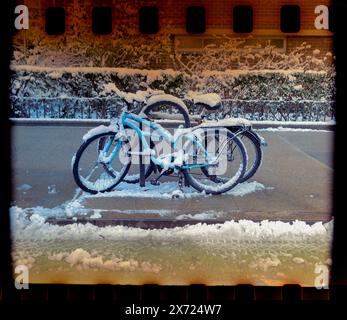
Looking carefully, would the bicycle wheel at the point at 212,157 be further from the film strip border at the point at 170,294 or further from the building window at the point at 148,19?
the film strip border at the point at 170,294

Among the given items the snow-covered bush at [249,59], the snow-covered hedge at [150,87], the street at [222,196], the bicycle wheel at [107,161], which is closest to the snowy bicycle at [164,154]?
the bicycle wheel at [107,161]

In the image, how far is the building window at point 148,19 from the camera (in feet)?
18.4

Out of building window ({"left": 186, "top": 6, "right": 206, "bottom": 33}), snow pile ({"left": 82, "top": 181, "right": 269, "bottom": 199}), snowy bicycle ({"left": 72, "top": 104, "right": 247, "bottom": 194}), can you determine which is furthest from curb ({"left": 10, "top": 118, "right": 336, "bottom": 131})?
building window ({"left": 186, "top": 6, "right": 206, "bottom": 33})

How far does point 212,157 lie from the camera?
23.1 ft

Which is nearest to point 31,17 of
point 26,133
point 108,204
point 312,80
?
point 108,204

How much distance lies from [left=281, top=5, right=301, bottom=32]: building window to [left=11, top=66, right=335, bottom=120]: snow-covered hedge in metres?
7.15

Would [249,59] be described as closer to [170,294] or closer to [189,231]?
[189,231]

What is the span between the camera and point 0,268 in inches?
207

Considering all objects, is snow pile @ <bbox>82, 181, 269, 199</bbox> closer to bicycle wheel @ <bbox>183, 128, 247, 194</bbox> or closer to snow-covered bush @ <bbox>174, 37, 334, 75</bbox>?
bicycle wheel @ <bbox>183, 128, 247, 194</bbox>

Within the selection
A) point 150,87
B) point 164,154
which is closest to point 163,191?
point 164,154

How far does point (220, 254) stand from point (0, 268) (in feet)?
6.17

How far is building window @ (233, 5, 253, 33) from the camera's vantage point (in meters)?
5.49

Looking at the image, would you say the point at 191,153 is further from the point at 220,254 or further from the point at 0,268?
the point at 0,268
